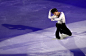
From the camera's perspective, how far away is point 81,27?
265 inches

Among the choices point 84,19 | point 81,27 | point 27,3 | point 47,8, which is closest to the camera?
point 81,27

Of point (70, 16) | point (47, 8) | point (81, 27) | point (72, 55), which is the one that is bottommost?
point (72, 55)

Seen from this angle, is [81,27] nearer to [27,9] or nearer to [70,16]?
[70,16]

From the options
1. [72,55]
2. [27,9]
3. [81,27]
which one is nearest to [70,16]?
[81,27]

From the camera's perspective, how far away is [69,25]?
6992mm

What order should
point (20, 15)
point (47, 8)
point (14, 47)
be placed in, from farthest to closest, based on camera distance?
point (47, 8) < point (20, 15) < point (14, 47)

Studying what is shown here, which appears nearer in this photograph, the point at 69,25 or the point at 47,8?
the point at 69,25

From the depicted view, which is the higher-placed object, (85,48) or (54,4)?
(54,4)

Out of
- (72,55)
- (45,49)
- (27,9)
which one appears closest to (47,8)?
(27,9)

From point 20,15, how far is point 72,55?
465 centimetres

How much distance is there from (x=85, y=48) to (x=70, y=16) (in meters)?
3.14

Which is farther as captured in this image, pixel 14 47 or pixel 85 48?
pixel 14 47

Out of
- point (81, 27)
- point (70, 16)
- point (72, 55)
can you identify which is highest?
point (70, 16)

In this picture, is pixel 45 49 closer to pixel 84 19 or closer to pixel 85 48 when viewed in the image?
pixel 85 48
